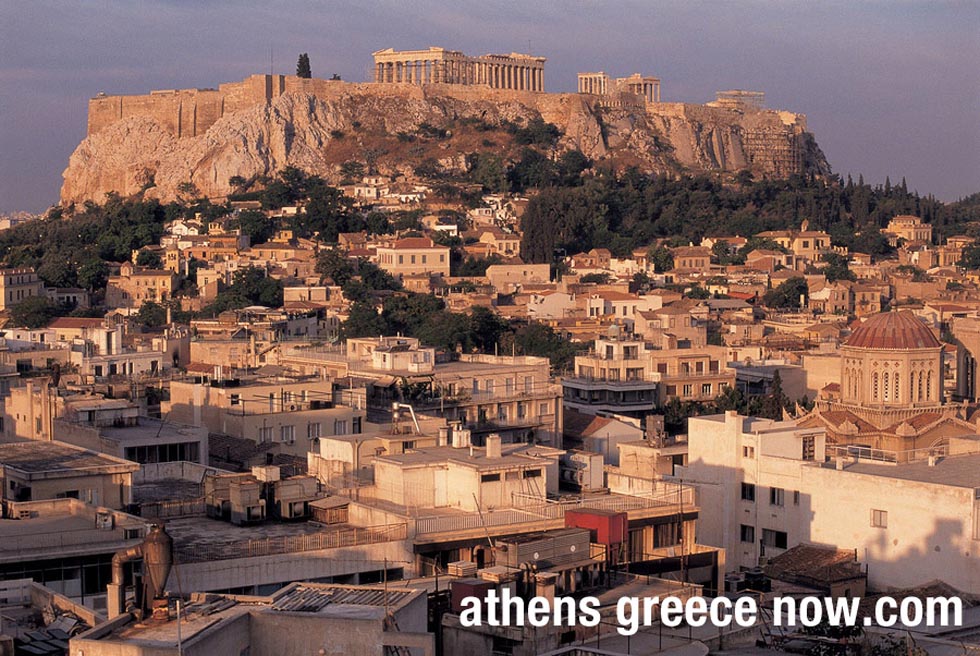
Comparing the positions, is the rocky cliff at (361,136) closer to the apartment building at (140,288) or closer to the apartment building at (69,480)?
the apartment building at (140,288)

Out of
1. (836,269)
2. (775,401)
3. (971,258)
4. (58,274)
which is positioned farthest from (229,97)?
(775,401)

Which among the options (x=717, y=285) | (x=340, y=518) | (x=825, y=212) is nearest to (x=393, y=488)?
(x=340, y=518)

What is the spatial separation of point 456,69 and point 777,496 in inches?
3740

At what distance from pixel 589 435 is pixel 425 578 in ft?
67.5

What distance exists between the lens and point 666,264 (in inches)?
3489

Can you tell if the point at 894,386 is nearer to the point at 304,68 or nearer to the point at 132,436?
the point at 132,436

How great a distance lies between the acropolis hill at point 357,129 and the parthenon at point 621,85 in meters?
6.43

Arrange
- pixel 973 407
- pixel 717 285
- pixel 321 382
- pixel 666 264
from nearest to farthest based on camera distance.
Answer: pixel 321 382 → pixel 973 407 → pixel 717 285 → pixel 666 264

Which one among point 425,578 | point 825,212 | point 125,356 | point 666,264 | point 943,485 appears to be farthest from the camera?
point 825,212

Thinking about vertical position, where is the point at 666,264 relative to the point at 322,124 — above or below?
below

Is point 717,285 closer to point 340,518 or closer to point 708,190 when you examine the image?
point 708,190

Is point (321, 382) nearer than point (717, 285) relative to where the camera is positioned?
Yes

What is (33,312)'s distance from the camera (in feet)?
221

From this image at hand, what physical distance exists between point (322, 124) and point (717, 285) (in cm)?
3346
